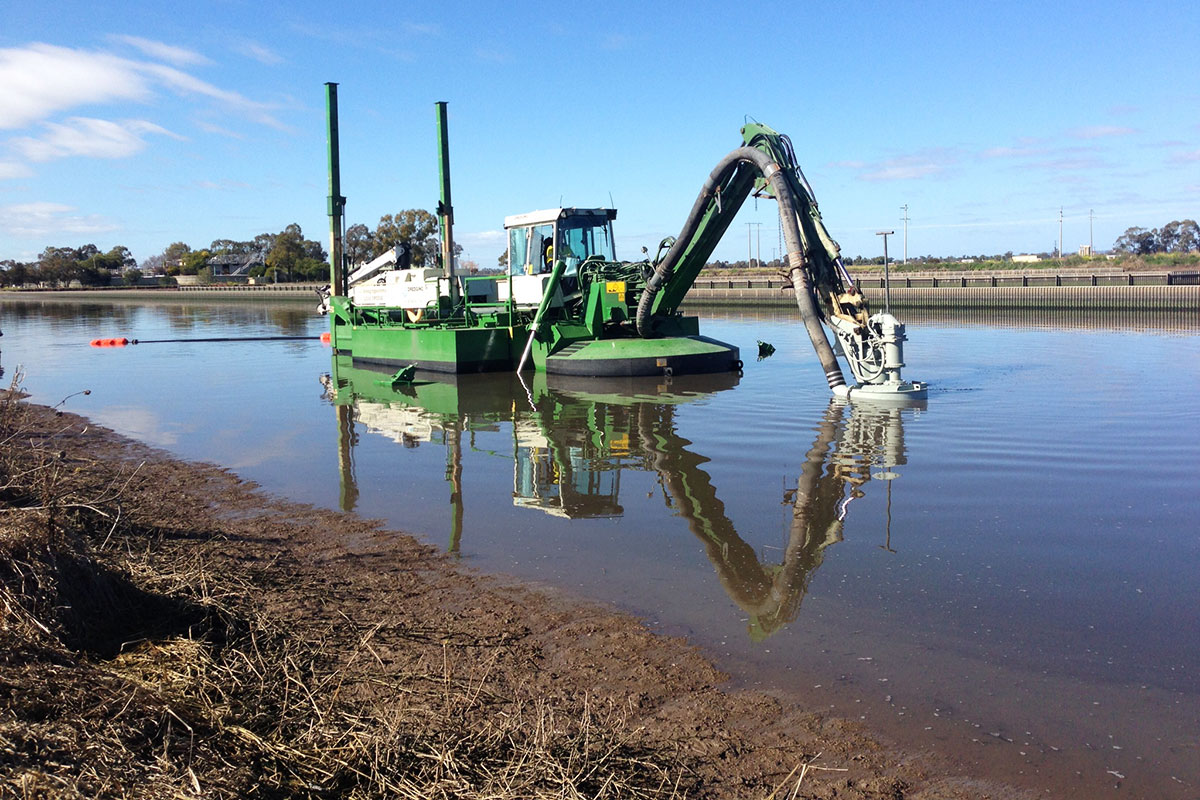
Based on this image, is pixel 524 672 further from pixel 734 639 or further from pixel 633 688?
pixel 734 639

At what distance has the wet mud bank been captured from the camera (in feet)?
10.8

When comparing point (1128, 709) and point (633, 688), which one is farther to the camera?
point (633, 688)

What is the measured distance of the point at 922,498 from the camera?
8.33 meters

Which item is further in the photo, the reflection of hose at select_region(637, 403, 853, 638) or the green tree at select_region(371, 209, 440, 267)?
the green tree at select_region(371, 209, 440, 267)

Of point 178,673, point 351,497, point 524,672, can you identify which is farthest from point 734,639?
point 351,497

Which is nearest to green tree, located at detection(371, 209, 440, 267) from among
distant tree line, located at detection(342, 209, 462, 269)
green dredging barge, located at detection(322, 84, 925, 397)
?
distant tree line, located at detection(342, 209, 462, 269)

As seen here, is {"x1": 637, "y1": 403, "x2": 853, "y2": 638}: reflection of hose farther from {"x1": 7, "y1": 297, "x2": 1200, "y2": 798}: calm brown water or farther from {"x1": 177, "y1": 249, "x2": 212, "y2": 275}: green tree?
{"x1": 177, "y1": 249, "x2": 212, "y2": 275}: green tree

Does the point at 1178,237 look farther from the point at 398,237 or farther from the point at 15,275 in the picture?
the point at 15,275

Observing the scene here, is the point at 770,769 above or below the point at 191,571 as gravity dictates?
below

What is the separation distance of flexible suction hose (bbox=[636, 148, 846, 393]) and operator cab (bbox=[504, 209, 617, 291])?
3.04 metres

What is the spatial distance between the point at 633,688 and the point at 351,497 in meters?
5.14

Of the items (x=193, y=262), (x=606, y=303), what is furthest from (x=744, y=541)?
(x=193, y=262)

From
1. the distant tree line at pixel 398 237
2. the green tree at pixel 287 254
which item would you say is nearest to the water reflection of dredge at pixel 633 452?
the distant tree line at pixel 398 237

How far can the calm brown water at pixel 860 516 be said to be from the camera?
4.48 m
